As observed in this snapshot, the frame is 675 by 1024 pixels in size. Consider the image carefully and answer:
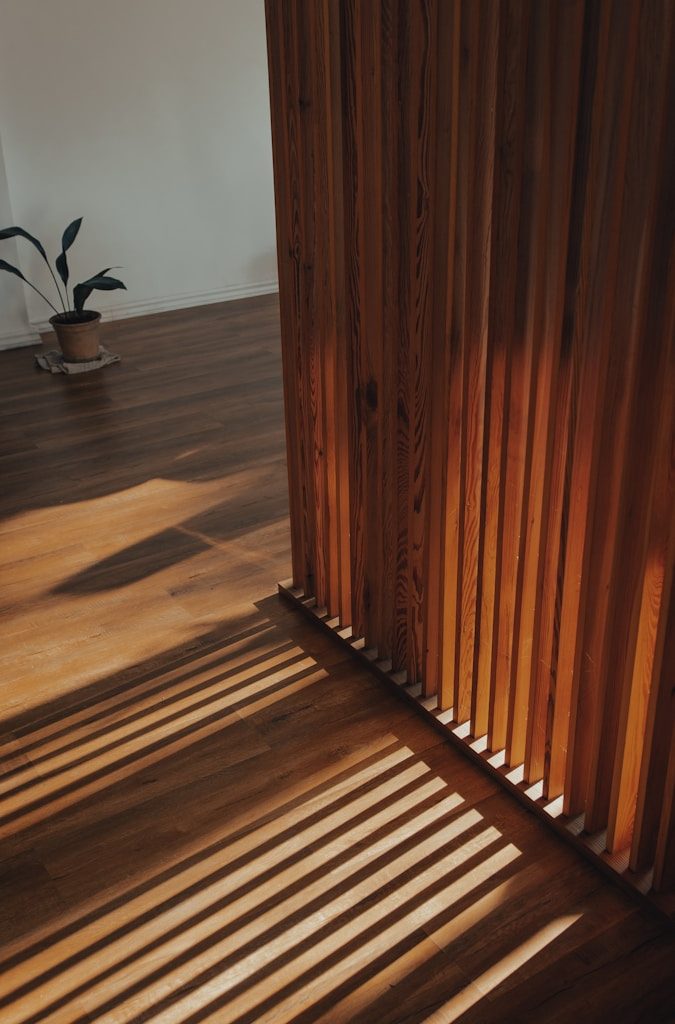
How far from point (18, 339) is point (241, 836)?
13.2ft

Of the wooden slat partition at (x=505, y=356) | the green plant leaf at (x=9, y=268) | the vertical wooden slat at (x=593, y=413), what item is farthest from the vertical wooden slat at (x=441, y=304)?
the green plant leaf at (x=9, y=268)

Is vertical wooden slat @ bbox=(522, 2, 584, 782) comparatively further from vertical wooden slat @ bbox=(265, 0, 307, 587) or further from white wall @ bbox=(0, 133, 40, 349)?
white wall @ bbox=(0, 133, 40, 349)

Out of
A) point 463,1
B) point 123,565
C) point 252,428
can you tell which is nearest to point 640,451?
point 463,1

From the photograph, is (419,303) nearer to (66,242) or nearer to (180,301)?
(66,242)

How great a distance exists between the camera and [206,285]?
621 cm

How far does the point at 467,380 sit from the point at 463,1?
65cm

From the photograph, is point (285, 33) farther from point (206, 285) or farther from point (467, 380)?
point (206, 285)

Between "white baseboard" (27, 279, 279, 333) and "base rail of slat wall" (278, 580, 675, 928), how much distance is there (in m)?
3.55

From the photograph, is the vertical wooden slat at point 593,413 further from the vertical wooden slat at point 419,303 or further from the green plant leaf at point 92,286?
the green plant leaf at point 92,286

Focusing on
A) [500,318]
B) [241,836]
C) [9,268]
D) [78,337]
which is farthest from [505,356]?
[9,268]

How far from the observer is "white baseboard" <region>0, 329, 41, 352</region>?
545 centimetres

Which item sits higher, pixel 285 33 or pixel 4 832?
pixel 285 33

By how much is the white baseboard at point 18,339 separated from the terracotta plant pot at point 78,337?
1.60ft

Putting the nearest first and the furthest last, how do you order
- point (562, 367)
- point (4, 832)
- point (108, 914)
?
point (562, 367) → point (108, 914) → point (4, 832)
